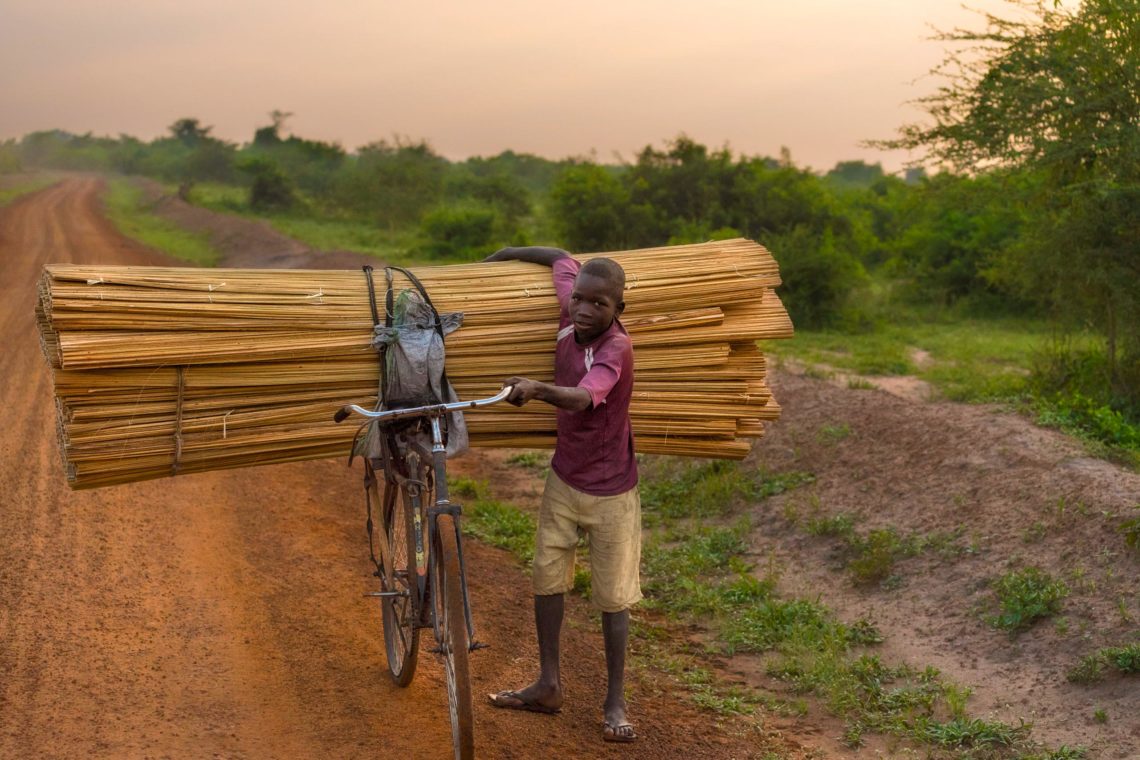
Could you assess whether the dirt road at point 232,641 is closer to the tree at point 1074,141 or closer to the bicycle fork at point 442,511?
the bicycle fork at point 442,511

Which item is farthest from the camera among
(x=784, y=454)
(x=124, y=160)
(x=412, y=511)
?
(x=124, y=160)

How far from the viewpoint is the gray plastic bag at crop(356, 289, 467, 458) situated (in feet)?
11.3

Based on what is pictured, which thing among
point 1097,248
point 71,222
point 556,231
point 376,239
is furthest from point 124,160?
point 1097,248

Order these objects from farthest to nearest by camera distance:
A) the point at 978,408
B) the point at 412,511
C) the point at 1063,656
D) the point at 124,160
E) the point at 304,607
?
the point at 124,160
the point at 978,408
the point at 304,607
the point at 1063,656
the point at 412,511

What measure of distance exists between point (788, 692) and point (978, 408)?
156 inches

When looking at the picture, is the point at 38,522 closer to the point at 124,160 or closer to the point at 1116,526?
the point at 1116,526

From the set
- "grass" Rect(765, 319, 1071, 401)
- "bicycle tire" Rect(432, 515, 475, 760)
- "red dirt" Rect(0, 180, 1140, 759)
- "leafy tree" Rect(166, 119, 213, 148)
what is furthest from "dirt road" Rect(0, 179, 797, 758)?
"leafy tree" Rect(166, 119, 213, 148)

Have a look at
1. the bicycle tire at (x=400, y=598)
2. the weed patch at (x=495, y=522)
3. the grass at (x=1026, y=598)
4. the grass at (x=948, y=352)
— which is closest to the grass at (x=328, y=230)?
the grass at (x=948, y=352)

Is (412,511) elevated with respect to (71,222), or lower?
lower

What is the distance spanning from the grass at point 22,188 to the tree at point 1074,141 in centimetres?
2566

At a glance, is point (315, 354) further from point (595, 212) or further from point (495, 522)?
point (595, 212)

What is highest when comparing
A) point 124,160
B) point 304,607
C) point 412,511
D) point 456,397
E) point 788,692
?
point 124,160

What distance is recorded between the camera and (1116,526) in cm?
495

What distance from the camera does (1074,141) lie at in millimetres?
8008
